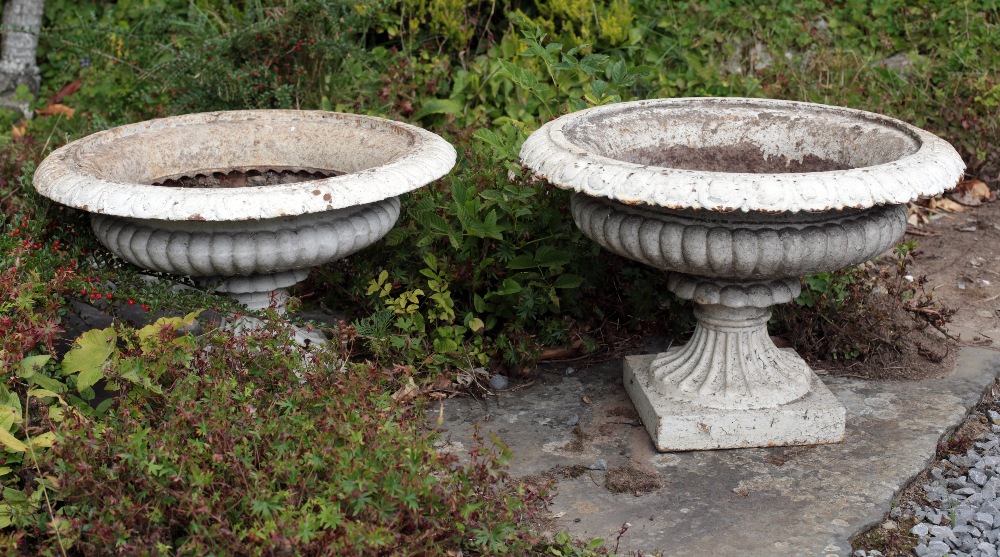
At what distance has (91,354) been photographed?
2.99 meters

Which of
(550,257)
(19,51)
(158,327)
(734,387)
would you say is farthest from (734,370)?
(19,51)

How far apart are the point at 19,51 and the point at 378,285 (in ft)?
13.9

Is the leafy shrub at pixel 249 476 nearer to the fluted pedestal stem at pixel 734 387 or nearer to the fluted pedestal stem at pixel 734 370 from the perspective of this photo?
the fluted pedestal stem at pixel 734 387

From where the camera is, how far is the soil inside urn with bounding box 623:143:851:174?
3834 mm

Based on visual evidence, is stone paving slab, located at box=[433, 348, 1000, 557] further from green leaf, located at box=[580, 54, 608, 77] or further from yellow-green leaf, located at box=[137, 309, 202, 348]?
green leaf, located at box=[580, 54, 608, 77]

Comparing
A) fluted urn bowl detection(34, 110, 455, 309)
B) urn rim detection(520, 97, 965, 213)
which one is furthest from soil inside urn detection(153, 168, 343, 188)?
urn rim detection(520, 97, 965, 213)

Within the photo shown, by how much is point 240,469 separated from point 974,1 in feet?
18.9

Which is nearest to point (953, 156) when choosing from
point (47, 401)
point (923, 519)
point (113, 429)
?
point (923, 519)

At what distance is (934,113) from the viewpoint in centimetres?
597

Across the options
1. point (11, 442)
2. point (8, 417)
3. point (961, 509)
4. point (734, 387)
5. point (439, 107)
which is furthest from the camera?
point (439, 107)

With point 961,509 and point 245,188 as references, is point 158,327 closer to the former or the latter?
point 245,188

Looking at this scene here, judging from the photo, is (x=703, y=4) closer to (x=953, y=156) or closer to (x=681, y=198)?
(x=953, y=156)

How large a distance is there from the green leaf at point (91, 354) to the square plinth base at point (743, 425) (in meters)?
1.69

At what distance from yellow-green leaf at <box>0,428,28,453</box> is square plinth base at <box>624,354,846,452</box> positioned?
1.95m
